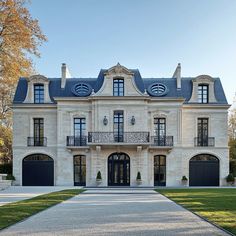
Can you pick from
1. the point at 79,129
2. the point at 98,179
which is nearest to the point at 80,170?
the point at 98,179

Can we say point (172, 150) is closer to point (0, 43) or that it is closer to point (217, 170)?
point (217, 170)

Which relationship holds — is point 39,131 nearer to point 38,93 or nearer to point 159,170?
point 38,93

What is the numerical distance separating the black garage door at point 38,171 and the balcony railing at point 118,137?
14.1ft

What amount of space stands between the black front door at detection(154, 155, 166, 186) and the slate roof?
519 cm

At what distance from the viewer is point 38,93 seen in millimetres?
29484

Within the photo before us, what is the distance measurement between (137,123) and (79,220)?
61.6ft

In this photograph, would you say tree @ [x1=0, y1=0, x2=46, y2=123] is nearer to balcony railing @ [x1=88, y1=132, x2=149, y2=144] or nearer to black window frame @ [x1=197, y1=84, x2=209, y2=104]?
balcony railing @ [x1=88, y1=132, x2=149, y2=144]

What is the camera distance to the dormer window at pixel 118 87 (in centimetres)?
2813

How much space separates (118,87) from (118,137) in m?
4.09

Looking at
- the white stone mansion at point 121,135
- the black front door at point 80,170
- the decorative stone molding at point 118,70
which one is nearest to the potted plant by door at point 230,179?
the white stone mansion at point 121,135

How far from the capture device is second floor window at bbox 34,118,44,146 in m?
28.7

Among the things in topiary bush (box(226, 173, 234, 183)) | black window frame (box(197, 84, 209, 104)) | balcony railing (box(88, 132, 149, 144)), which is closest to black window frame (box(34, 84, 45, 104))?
balcony railing (box(88, 132, 149, 144))

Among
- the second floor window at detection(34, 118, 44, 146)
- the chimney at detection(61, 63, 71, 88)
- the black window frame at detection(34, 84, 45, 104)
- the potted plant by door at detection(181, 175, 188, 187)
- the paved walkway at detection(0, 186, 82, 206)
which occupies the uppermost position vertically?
the chimney at detection(61, 63, 71, 88)

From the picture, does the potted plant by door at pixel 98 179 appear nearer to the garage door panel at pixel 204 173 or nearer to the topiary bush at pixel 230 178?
the garage door panel at pixel 204 173
